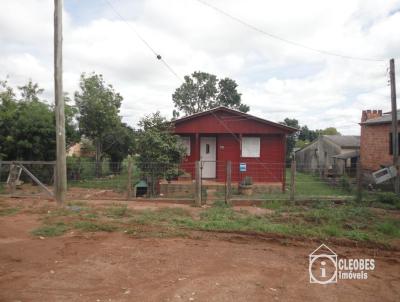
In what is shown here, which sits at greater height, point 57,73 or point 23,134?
point 57,73

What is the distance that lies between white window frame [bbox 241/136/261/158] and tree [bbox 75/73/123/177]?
8625 millimetres

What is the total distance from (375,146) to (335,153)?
7970mm

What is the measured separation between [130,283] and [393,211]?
8.72 metres

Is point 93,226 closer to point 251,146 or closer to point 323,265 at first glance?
point 323,265

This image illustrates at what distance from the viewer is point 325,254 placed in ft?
18.1

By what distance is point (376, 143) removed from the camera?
61.6ft

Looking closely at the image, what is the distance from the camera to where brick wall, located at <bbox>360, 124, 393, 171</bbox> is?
1794cm

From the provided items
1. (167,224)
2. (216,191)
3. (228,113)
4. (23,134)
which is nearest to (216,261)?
(167,224)

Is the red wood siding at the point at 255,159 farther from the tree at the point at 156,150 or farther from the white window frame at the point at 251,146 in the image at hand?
the tree at the point at 156,150

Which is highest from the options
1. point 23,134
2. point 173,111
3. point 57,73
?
point 173,111

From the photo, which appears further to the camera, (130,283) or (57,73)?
(57,73)

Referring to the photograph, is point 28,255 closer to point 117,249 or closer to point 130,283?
point 117,249

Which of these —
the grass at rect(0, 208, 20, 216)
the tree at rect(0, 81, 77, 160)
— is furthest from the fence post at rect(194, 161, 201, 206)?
the tree at rect(0, 81, 77, 160)

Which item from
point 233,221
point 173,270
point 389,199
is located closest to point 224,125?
point 389,199
